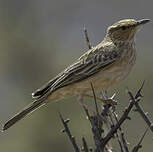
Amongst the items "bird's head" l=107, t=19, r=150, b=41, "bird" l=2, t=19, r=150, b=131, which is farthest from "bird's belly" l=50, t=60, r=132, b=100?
"bird's head" l=107, t=19, r=150, b=41

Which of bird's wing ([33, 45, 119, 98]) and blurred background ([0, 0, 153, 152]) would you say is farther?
blurred background ([0, 0, 153, 152])

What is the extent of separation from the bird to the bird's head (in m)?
0.16

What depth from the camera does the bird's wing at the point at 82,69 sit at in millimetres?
8625

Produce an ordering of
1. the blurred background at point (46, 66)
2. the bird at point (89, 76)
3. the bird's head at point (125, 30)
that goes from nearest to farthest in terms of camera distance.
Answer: the bird at point (89, 76), the bird's head at point (125, 30), the blurred background at point (46, 66)

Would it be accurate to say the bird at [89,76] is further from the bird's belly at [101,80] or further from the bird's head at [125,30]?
the bird's head at [125,30]

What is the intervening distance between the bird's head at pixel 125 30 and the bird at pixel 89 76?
0.16 meters

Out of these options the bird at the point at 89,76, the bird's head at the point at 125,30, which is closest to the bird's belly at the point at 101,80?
the bird at the point at 89,76

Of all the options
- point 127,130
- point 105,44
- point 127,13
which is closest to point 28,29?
point 127,13

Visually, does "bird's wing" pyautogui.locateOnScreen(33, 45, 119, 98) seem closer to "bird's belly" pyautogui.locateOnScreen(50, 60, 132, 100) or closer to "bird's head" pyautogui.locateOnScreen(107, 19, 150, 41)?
"bird's belly" pyautogui.locateOnScreen(50, 60, 132, 100)

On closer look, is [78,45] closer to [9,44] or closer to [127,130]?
[9,44]

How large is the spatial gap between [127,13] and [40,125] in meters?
9.23

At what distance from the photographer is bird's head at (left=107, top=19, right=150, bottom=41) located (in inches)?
368

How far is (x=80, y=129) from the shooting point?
16.4 m

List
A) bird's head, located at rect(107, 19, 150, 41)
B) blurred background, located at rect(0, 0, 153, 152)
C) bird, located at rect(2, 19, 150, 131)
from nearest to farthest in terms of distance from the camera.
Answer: bird, located at rect(2, 19, 150, 131)
bird's head, located at rect(107, 19, 150, 41)
blurred background, located at rect(0, 0, 153, 152)
